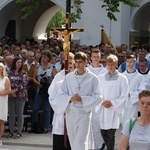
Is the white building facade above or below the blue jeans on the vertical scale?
above

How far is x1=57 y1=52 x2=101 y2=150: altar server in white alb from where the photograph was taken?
955cm

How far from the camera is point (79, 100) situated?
948 cm

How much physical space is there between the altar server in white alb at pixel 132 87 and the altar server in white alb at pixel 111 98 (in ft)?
1.42

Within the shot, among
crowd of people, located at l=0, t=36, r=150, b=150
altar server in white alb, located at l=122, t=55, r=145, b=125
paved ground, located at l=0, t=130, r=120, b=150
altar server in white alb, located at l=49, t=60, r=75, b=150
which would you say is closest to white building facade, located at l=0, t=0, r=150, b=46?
crowd of people, located at l=0, t=36, r=150, b=150

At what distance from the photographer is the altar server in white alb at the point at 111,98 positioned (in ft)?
35.6

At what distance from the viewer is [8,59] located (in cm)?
1410

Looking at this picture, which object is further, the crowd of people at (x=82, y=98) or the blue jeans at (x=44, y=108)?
the blue jeans at (x=44, y=108)

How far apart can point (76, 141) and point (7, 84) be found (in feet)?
11.3

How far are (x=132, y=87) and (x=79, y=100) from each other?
7.40ft

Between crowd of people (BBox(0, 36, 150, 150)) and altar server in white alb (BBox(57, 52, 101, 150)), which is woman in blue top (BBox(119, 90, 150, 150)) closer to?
crowd of people (BBox(0, 36, 150, 150))

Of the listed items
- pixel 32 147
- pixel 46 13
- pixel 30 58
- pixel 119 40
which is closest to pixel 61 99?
pixel 32 147

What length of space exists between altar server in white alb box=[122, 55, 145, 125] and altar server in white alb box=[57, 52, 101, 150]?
5.99 feet

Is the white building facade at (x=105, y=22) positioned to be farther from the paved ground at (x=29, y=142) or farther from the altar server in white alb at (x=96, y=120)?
the altar server in white alb at (x=96, y=120)

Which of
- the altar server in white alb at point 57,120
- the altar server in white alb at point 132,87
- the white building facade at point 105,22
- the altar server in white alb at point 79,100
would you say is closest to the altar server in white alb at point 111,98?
the altar server in white alb at point 132,87
